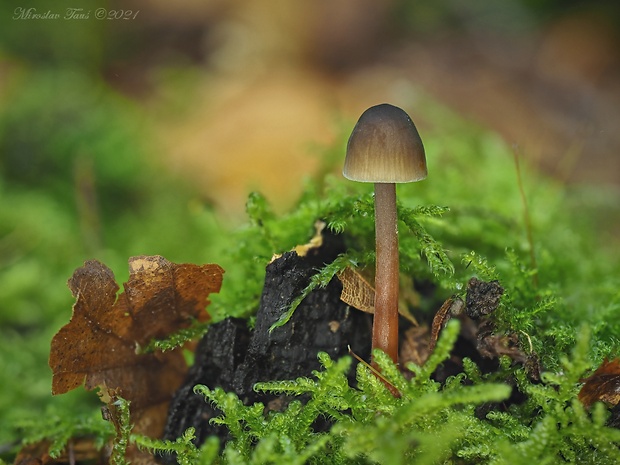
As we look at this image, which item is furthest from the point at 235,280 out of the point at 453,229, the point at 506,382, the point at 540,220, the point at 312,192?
the point at 540,220

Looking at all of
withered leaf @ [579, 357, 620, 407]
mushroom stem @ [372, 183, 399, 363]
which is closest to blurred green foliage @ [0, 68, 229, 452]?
mushroom stem @ [372, 183, 399, 363]

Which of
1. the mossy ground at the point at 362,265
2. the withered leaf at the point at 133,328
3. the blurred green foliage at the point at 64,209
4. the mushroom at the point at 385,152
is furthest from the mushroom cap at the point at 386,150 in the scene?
the blurred green foliage at the point at 64,209

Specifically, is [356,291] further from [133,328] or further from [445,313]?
[133,328]

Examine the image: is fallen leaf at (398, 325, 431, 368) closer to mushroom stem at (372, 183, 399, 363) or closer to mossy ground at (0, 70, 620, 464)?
mossy ground at (0, 70, 620, 464)

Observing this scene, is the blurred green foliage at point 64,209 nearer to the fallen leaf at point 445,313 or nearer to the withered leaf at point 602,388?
the fallen leaf at point 445,313

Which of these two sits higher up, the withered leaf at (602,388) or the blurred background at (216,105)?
the blurred background at (216,105)

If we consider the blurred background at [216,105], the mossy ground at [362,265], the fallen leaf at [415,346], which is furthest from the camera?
the blurred background at [216,105]

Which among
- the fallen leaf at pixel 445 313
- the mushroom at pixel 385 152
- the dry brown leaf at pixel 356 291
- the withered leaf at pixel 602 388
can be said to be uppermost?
the mushroom at pixel 385 152

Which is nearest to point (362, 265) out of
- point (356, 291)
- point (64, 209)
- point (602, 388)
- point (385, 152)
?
point (356, 291)
